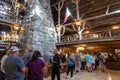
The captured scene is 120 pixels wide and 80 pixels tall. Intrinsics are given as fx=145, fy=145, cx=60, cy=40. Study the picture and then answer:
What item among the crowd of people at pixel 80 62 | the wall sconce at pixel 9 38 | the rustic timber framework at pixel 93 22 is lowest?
the crowd of people at pixel 80 62

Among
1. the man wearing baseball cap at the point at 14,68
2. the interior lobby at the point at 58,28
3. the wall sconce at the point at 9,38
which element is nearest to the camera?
the man wearing baseball cap at the point at 14,68

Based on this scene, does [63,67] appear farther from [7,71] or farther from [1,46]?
[7,71]

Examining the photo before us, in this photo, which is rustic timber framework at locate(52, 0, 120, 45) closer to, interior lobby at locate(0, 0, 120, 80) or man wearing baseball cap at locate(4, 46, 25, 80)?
interior lobby at locate(0, 0, 120, 80)

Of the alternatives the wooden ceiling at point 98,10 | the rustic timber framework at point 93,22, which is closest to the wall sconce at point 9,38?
the rustic timber framework at point 93,22

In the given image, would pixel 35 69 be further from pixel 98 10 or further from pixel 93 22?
pixel 93 22

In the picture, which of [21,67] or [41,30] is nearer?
[21,67]

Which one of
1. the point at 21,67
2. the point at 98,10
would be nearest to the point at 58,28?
the point at 98,10

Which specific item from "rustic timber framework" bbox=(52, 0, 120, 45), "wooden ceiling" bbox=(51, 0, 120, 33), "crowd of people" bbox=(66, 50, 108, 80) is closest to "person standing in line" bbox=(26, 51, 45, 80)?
"crowd of people" bbox=(66, 50, 108, 80)

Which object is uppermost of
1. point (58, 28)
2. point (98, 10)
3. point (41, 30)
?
point (98, 10)

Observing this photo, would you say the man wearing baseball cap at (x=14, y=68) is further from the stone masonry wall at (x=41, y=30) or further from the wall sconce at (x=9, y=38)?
the wall sconce at (x=9, y=38)

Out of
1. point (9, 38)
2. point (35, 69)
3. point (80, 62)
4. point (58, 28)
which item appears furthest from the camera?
point (58, 28)

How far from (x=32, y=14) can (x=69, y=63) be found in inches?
251

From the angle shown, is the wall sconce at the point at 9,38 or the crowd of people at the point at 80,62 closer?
the crowd of people at the point at 80,62

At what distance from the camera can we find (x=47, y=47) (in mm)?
12367
